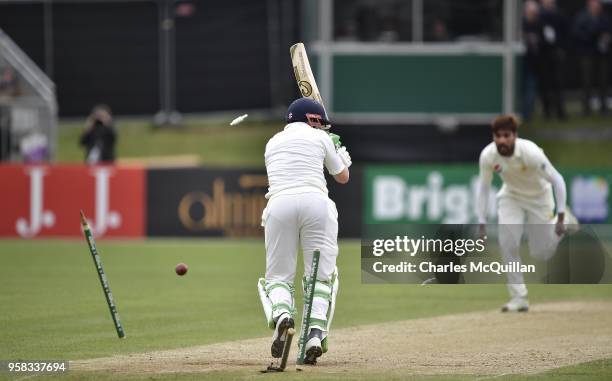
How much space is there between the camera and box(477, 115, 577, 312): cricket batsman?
1519 centimetres

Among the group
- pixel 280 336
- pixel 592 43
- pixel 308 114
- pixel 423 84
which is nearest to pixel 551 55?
pixel 592 43

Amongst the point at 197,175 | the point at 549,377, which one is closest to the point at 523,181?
the point at 549,377

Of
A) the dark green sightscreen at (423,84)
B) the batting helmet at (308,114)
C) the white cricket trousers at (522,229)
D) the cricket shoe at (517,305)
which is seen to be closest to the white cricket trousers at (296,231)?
the batting helmet at (308,114)

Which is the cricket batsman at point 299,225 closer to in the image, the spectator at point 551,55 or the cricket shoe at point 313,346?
the cricket shoe at point 313,346

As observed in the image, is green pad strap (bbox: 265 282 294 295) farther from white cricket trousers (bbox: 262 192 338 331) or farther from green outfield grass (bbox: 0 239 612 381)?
green outfield grass (bbox: 0 239 612 381)

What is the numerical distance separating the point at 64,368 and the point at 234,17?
22.3 m

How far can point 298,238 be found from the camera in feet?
35.9

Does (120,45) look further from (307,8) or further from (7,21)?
(307,8)

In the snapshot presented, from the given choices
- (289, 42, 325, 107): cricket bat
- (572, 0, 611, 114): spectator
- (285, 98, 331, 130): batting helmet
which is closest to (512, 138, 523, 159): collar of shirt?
(289, 42, 325, 107): cricket bat

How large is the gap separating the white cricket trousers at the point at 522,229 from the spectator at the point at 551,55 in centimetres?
1242

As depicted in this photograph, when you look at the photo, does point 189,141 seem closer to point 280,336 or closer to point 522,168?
point 522,168

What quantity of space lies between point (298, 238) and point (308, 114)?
1.02m

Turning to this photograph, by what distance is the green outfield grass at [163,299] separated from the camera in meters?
12.4

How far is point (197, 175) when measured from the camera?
25.6m
